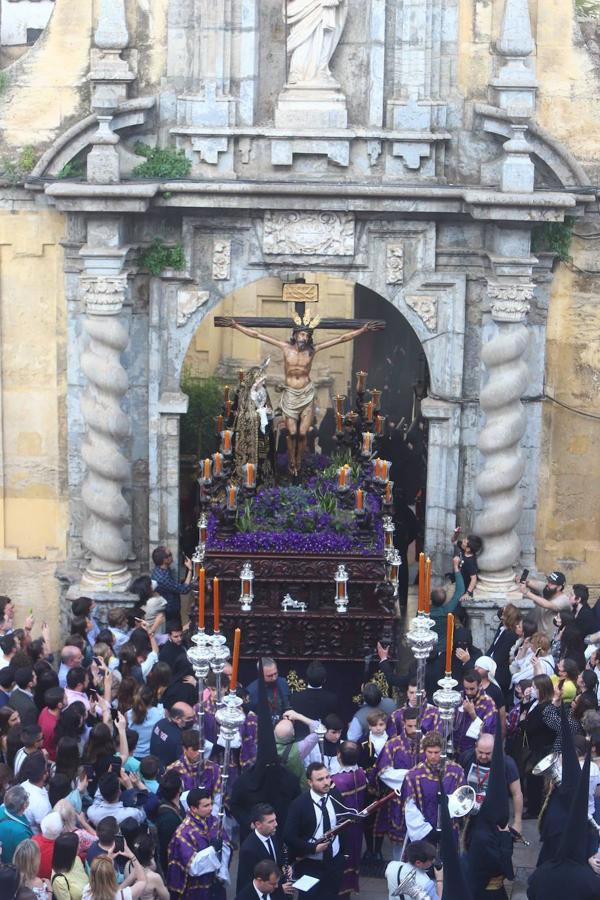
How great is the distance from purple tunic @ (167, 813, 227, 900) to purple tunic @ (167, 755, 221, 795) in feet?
2.11

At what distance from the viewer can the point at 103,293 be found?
20688 mm

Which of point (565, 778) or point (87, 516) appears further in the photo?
point (87, 516)

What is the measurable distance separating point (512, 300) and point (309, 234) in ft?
7.45

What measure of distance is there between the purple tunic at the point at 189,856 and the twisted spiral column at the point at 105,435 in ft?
21.8

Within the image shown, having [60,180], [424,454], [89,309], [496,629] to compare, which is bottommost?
[496,629]

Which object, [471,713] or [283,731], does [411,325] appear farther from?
[283,731]

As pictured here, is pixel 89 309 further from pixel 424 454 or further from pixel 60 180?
pixel 424 454

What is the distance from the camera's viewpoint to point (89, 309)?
20.8 meters

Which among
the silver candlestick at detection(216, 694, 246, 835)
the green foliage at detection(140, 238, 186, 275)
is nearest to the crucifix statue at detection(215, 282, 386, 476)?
the green foliage at detection(140, 238, 186, 275)

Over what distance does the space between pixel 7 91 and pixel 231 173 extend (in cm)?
250

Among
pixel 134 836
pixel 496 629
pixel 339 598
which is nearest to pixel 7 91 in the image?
pixel 339 598

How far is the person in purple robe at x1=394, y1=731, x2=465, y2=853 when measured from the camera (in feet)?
50.4

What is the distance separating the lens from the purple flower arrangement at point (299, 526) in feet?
66.7

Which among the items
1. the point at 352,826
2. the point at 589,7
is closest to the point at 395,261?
the point at 352,826
